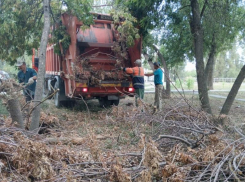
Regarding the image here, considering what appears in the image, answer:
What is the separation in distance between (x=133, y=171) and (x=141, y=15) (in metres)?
6.38

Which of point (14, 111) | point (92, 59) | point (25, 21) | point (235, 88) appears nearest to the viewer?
point (14, 111)

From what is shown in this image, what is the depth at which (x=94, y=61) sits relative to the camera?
7.87 metres

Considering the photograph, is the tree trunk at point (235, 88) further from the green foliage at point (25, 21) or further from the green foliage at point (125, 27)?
the green foliage at point (25, 21)

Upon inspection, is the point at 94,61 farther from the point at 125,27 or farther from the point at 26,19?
the point at 26,19

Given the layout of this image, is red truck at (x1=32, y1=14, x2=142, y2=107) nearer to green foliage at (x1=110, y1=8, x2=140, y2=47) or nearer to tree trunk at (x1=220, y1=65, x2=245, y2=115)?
green foliage at (x1=110, y1=8, x2=140, y2=47)

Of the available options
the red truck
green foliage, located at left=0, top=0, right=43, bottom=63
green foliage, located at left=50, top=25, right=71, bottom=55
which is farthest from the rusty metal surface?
green foliage, located at left=0, top=0, right=43, bottom=63

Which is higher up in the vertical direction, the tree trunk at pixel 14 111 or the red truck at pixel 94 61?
the red truck at pixel 94 61

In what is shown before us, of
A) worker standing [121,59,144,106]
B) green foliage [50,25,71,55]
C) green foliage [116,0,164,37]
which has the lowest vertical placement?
worker standing [121,59,144,106]

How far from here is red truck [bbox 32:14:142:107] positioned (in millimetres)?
7582

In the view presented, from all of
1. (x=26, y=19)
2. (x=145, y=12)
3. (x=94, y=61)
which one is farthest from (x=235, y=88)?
(x=26, y=19)

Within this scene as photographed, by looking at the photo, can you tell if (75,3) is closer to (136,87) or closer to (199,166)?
(136,87)

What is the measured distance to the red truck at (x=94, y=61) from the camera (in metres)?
7.58

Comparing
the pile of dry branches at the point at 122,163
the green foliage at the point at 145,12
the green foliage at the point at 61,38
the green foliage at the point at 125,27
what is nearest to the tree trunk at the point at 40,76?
the pile of dry branches at the point at 122,163

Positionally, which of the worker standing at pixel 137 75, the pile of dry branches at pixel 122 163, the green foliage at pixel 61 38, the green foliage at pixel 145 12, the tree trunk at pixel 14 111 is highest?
the green foliage at pixel 145 12
